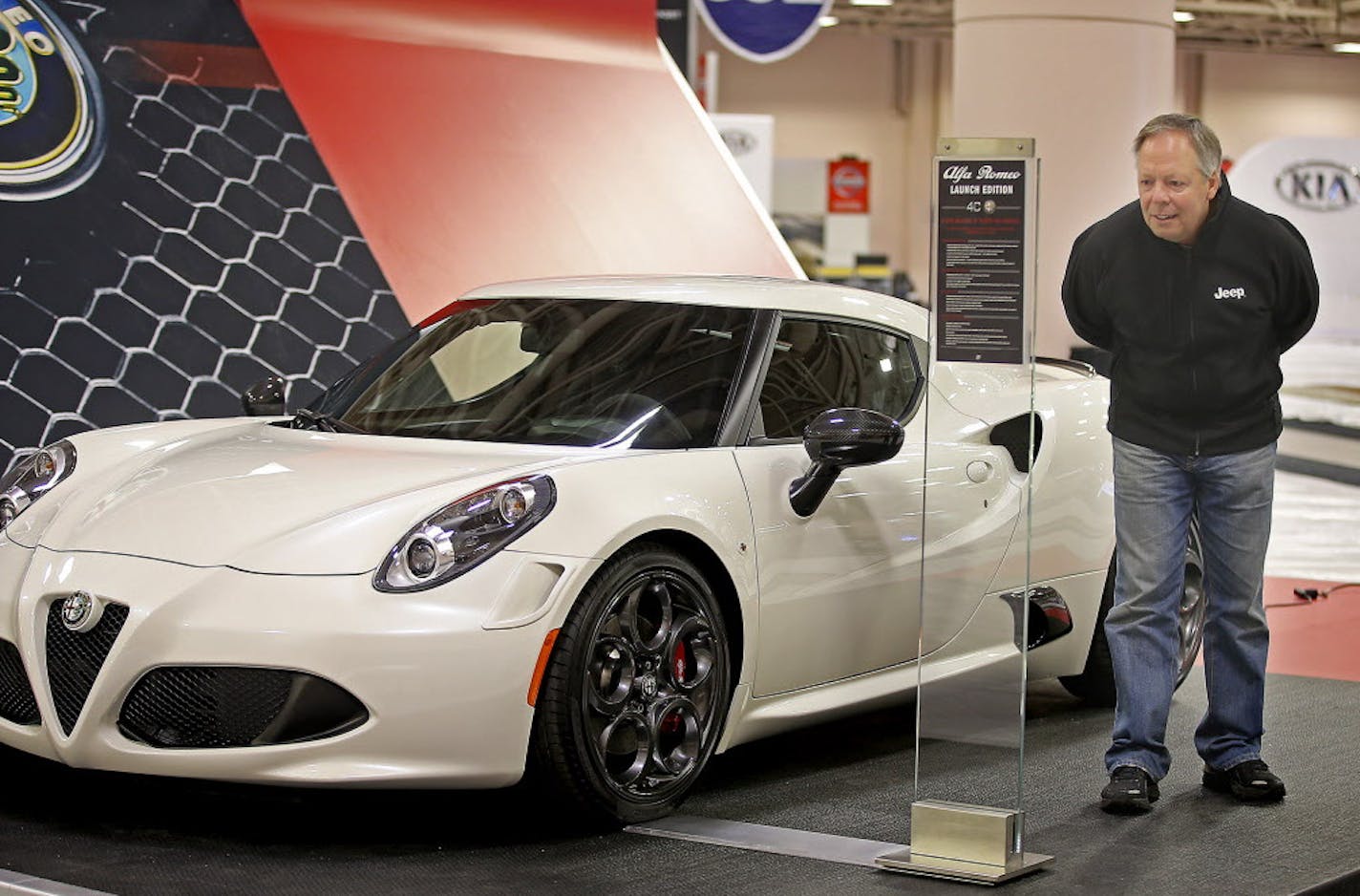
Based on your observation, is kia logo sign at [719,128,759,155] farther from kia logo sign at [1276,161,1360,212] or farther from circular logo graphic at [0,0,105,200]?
circular logo graphic at [0,0,105,200]

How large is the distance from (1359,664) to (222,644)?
14.6 feet

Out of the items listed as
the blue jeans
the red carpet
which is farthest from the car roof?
the red carpet

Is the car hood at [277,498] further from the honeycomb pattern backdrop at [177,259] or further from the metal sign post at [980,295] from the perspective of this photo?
the honeycomb pattern backdrop at [177,259]

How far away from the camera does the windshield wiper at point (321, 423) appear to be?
472 centimetres

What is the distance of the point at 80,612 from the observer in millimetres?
3844

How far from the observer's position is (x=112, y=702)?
148 inches

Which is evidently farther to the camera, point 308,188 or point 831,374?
point 308,188

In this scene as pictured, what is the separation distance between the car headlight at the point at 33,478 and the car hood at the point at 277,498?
2.6 inches

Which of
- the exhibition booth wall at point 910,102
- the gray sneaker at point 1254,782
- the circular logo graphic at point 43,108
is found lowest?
the gray sneaker at point 1254,782

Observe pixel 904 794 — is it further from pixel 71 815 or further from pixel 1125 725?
pixel 71 815

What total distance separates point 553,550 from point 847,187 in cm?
1871

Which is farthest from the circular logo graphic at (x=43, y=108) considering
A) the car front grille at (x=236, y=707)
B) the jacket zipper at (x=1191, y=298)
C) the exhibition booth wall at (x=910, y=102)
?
the exhibition booth wall at (x=910, y=102)

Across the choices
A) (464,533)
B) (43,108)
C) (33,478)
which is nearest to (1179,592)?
(464,533)

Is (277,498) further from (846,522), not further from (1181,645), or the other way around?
(1181,645)
